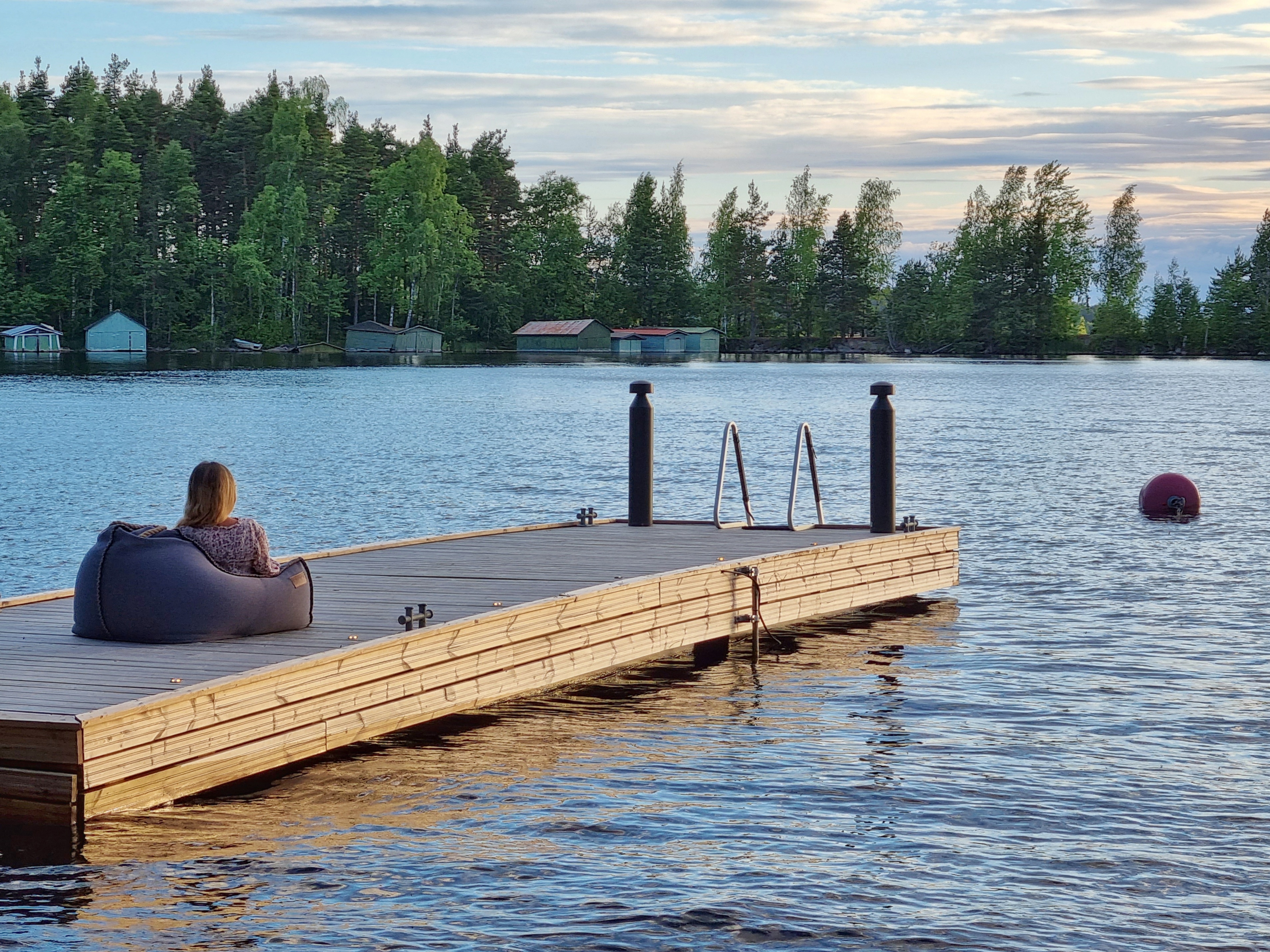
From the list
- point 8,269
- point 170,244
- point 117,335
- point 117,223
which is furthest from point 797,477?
point 170,244

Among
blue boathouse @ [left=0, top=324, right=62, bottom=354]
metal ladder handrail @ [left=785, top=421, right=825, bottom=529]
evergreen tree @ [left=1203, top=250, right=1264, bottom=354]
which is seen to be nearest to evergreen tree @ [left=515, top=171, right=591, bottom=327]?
blue boathouse @ [left=0, top=324, right=62, bottom=354]

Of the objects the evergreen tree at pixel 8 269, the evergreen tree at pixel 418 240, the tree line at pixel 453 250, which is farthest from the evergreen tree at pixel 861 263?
the evergreen tree at pixel 8 269

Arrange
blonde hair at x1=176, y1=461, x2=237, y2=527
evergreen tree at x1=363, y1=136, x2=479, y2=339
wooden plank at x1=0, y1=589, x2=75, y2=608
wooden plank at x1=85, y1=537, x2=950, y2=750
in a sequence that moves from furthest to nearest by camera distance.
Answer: evergreen tree at x1=363, y1=136, x2=479, y2=339 → wooden plank at x1=0, y1=589, x2=75, y2=608 → blonde hair at x1=176, y1=461, x2=237, y2=527 → wooden plank at x1=85, y1=537, x2=950, y2=750

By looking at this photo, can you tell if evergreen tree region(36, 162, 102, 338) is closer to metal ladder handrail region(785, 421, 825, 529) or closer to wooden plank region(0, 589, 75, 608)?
metal ladder handrail region(785, 421, 825, 529)

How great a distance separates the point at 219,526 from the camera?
10.0 meters

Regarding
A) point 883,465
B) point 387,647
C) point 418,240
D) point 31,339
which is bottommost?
point 387,647

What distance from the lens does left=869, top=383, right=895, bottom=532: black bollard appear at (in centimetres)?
1558

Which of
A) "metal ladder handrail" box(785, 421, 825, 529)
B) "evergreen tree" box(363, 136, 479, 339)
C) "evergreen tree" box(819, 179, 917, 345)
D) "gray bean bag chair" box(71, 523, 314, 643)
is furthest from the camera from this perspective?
"evergreen tree" box(819, 179, 917, 345)

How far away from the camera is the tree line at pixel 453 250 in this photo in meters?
132

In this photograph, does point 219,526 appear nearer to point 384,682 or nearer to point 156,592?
point 156,592

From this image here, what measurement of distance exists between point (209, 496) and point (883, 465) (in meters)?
7.94

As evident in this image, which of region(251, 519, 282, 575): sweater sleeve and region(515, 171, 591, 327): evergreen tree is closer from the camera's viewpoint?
region(251, 519, 282, 575): sweater sleeve

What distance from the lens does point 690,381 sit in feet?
380

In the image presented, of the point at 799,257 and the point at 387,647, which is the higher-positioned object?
the point at 799,257
